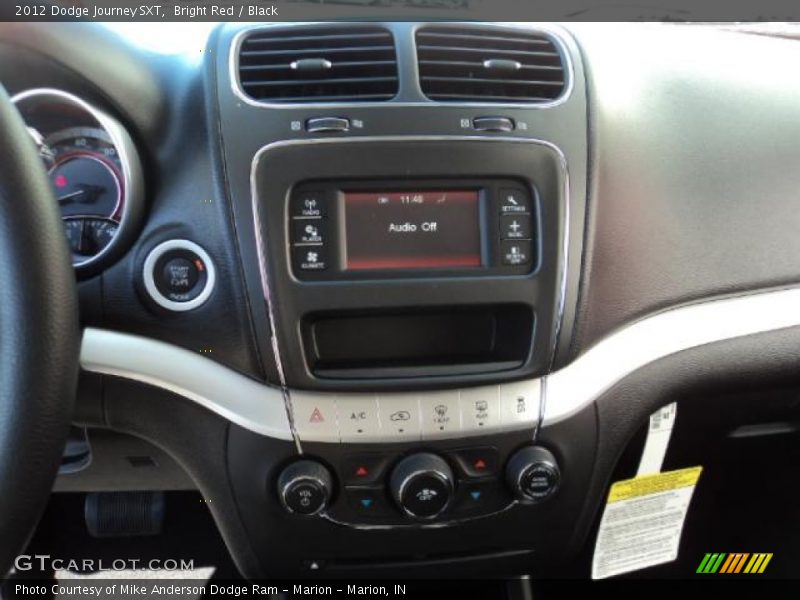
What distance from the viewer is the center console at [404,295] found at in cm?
93

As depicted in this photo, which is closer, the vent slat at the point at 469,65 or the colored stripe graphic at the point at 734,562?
the vent slat at the point at 469,65

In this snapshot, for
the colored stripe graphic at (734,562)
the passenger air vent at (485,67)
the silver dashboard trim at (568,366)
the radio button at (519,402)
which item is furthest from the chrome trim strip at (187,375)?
the colored stripe graphic at (734,562)

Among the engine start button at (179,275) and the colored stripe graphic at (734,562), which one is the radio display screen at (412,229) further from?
the colored stripe graphic at (734,562)

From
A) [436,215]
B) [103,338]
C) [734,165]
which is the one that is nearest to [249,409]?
[103,338]

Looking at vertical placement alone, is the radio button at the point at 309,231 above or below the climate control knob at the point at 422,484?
above

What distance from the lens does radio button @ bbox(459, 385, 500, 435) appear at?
38.4 inches

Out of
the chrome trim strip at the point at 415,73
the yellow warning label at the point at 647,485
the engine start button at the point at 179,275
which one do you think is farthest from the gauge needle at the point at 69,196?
A: the yellow warning label at the point at 647,485

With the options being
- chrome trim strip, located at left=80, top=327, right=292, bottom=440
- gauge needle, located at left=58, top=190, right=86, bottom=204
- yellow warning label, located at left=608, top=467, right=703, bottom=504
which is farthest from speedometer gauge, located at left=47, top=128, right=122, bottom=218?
yellow warning label, located at left=608, top=467, right=703, bottom=504

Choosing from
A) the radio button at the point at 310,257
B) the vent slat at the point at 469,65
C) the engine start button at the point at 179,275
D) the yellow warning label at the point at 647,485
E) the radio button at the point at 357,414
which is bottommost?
the yellow warning label at the point at 647,485

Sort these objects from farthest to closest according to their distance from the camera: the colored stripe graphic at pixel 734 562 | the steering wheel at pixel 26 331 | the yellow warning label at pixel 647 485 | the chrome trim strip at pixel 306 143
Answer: the colored stripe graphic at pixel 734 562
the yellow warning label at pixel 647 485
the chrome trim strip at pixel 306 143
the steering wheel at pixel 26 331

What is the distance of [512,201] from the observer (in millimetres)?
958

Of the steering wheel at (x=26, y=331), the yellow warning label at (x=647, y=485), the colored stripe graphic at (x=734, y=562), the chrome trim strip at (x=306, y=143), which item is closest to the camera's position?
the steering wheel at (x=26, y=331)

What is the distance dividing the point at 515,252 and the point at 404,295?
5.4 inches

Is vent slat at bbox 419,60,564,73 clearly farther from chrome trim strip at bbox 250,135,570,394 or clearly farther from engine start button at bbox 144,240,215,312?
engine start button at bbox 144,240,215,312
